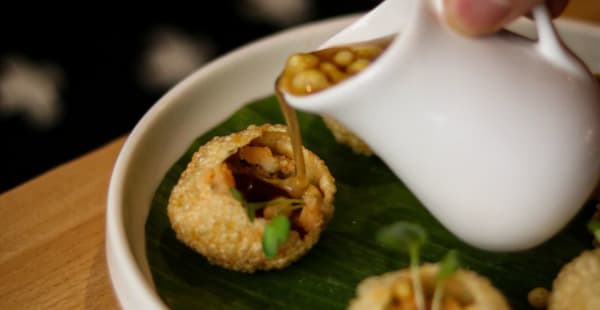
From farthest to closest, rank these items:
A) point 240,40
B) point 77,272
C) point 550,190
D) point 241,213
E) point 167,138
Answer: point 240,40 → point 167,138 → point 77,272 → point 241,213 → point 550,190

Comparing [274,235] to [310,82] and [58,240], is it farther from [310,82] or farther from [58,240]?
[58,240]

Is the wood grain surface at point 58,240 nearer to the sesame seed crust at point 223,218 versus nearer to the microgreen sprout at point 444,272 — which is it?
the sesame seed crust at point 223,218

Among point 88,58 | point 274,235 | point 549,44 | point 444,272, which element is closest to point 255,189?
point 274,235

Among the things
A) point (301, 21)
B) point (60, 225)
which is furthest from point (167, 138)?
point (301, 21)

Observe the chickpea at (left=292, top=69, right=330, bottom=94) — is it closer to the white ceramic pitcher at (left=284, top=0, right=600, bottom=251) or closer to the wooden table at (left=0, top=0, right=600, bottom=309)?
the white ceramic pitcher at (left=284, top=0, right=600, bottom=251)

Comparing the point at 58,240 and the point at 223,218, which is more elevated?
the point at 223,218

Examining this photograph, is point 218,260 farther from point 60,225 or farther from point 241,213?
point 60,225

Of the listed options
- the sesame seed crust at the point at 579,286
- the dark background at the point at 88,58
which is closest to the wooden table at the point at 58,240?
the sesame seed crust at the point at 579,286
